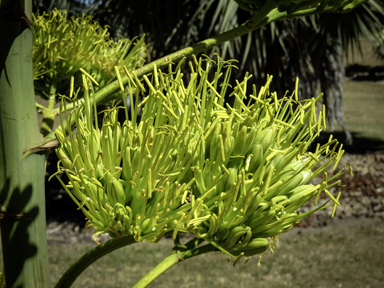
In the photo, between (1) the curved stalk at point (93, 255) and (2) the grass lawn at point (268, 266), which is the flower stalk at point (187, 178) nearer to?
(1) the curved stalk at point (93, 255)

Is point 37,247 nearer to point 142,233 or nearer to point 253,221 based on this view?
point 142,233

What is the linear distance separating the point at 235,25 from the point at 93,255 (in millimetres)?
4117

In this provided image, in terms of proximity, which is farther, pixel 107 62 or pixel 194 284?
pixel 194 284

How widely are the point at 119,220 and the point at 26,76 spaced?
318mm

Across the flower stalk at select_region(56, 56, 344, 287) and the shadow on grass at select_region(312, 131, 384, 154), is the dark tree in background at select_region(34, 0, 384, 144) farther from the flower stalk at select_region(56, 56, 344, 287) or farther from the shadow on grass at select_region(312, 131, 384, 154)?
the shadow on grass at select_region(312, 131, 384, 154)

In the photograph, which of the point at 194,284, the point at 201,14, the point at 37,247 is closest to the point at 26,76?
the point at 37,247

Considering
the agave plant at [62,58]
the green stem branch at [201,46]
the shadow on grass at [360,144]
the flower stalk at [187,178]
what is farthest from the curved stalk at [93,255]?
the shadow on grass at [360,144]

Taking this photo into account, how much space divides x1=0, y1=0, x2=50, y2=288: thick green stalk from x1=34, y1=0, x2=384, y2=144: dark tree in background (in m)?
3.74

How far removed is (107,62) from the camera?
1358 mm

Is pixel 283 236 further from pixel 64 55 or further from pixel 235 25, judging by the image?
pixel 64 55

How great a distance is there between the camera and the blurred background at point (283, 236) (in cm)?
389

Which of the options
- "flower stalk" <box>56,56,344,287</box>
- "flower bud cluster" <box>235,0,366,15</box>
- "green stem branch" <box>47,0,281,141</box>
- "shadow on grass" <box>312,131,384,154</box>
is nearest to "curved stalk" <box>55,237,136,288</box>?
"flower stalk" <box>56,56,344,287</box>

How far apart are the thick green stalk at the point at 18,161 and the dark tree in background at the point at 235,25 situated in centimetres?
374

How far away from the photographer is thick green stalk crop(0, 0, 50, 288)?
675mm
